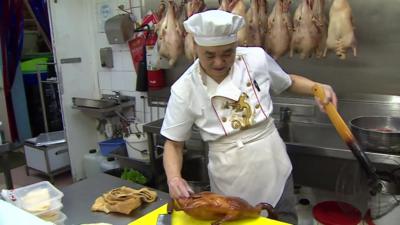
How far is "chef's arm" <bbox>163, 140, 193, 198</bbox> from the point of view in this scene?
3.40ft

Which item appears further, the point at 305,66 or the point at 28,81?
the point at 28,81

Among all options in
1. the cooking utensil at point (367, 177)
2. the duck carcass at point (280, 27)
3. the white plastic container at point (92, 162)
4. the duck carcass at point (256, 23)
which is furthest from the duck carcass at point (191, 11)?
the white plastic container at point (92, 162)

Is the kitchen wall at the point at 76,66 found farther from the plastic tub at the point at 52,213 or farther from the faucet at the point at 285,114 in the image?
the plastic tub at the point at 52,213

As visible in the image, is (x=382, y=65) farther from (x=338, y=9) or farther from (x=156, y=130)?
(x=156, y=130)

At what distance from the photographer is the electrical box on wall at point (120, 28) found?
279 centimetres

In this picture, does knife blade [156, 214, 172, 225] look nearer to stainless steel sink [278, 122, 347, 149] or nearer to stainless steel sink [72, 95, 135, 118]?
stainless steel sink [278, 122, 347, 149]

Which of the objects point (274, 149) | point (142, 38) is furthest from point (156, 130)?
point (274, 149)

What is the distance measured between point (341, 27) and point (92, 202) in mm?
1396

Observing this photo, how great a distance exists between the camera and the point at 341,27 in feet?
5.63

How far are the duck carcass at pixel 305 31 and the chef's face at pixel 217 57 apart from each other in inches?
31.8

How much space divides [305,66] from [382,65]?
1.39 feet

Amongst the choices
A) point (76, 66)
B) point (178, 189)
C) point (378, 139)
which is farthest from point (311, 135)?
point (76, 66)

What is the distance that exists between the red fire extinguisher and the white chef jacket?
1.48 metres

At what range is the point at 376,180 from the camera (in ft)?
4.43
